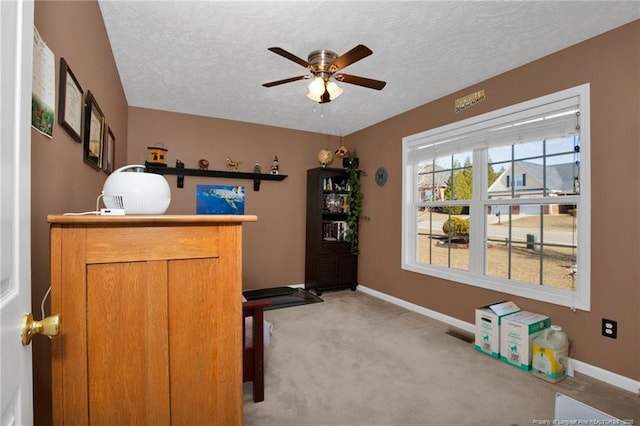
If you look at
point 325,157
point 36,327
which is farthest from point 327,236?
point 36,327

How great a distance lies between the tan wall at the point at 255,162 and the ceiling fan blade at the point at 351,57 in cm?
249

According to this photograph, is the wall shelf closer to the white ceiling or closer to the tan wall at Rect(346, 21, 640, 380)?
the white ceiling

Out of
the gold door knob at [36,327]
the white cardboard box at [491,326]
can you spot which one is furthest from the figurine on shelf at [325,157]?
the gold door knob at [36,327]

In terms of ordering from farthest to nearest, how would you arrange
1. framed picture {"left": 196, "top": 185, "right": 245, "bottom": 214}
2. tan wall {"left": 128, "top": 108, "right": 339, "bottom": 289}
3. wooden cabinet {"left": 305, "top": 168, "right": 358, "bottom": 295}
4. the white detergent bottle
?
wooden cabinet {"left": 305, "top": 168, "right": 358, "bottom": 295}, framed picture {"left": 196, "top": 185, "right": 245, "bottom": 214}, tan wall {"left": 128, "top": 108, "right": 339, "bottom": 289}, the white detergent bottle

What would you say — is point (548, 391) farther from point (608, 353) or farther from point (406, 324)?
point (406, 324)

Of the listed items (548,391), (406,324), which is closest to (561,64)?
(548,391)

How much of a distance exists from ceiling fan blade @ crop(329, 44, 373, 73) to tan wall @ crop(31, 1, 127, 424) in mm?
1488

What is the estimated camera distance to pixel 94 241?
2.79ft

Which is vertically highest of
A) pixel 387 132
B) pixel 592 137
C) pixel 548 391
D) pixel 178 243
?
pixel 387 132

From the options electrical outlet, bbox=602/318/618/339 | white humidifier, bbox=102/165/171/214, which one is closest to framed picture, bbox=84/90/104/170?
white humidifier, bbox=102/165/171/214

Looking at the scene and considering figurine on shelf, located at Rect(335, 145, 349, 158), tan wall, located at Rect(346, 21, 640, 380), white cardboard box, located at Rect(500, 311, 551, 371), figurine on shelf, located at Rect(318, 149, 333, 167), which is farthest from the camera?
figurine on shelf, located at Rect(335, 145, 349, 158)

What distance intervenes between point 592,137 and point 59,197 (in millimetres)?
3400

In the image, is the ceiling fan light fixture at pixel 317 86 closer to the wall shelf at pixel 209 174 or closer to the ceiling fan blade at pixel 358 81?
the ceiling fan blade at pixel 358 81

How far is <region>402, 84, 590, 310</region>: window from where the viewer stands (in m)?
2.50
